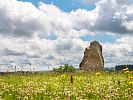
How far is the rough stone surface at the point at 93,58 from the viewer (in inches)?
2256

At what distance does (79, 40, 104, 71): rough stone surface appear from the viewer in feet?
188

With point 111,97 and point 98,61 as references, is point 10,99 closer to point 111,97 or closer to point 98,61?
point 111,97

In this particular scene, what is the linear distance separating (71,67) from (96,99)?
1572 inches

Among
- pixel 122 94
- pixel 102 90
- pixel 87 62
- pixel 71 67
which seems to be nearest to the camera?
pixel 122 94

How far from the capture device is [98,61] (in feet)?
A: 190

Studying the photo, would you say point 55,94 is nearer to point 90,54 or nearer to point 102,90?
point 102,90

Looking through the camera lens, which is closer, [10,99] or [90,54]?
[10,99]

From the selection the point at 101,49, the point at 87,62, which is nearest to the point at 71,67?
the point at 87,62

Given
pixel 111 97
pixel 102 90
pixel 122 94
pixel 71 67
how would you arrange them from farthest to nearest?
pixel 71 67 < pixel 102 90 < pixel 122 94 < pixel 111 97

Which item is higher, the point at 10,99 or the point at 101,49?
the point at 101,49

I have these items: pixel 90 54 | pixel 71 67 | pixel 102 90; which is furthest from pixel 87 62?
pixel 102 90

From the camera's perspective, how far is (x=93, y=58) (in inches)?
2288

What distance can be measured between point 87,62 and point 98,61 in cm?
168

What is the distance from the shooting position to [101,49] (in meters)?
61.3
